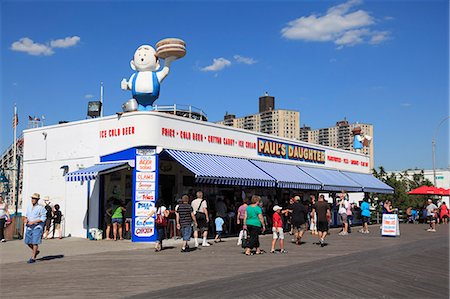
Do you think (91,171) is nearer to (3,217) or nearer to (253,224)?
(3,217)

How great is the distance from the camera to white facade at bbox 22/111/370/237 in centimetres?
1964

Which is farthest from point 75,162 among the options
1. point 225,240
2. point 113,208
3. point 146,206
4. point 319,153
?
point 319,153

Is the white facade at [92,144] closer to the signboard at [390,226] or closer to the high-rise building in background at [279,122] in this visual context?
the signboard at [390,226]

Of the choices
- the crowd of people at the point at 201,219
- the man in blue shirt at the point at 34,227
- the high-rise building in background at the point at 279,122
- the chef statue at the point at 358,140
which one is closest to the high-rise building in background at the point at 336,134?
the high-rise building in background at the point at 279,122

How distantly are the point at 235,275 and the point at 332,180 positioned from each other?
65.2 feet

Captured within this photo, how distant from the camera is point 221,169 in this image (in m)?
21.0

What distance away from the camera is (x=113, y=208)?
64.8ft

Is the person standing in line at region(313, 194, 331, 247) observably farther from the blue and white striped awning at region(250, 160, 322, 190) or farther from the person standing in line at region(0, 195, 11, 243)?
the person standing in line at region(0, 195, 11, 243)

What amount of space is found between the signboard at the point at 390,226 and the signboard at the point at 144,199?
32.5 feet

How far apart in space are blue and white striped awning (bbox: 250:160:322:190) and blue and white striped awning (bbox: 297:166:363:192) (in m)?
0.85

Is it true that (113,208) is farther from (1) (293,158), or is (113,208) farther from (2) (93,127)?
(1) (293,158)

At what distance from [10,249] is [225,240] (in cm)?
781

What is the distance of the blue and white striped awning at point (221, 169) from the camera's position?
63.5 feet

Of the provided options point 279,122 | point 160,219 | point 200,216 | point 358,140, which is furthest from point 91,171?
point 279,122
